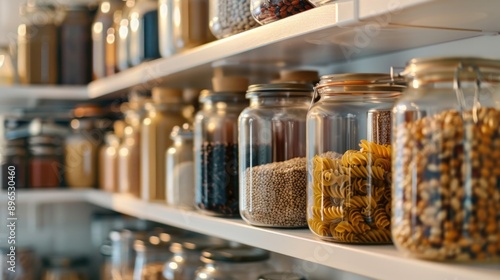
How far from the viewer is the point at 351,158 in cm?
86

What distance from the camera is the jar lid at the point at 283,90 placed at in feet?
3.51

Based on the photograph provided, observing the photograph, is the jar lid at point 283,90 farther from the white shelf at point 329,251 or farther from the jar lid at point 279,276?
the jar lid at point 279,276

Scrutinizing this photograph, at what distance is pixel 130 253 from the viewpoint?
185 cm

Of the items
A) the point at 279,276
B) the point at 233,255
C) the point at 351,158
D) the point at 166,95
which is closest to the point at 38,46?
the point at 166,95

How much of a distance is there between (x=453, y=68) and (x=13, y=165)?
5.49 feet

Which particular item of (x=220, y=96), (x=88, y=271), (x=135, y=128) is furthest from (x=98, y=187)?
(x=220, y=96)

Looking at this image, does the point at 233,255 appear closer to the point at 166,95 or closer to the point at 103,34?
the point at 166,95

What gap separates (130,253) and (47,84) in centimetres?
63

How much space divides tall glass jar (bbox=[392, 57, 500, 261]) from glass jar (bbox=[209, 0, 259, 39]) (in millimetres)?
433

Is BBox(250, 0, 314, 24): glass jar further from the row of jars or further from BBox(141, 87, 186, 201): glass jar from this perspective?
BBox(141, 87, 186, 201): glass jar

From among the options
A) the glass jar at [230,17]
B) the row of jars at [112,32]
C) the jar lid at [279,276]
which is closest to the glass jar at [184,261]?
the jar lid at [279,276]

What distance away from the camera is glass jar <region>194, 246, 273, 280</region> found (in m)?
1.32

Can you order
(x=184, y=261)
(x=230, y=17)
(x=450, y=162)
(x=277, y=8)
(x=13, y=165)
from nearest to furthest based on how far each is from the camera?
1. (x=450, y=162)
2. (x=277, y=8)
3. (x=230, y=17)
4. (x=184, y=261)
5. (x=13, y=165)

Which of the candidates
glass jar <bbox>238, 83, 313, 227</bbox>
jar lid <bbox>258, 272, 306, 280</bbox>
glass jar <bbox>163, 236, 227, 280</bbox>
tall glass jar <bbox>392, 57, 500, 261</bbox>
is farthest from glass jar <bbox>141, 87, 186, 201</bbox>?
tall glass jar <bbox>392, 57, 500, 261</bbox>
